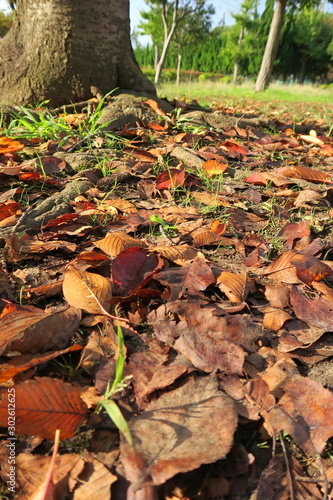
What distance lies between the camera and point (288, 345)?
1052 millimetres

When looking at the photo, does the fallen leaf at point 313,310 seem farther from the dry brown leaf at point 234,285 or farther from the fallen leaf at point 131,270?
the fallen leaf at point 131,270

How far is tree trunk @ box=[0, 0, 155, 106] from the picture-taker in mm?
3316

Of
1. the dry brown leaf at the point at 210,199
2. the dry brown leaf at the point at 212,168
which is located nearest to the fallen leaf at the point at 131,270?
the dry brown leaf at the point at 210,199

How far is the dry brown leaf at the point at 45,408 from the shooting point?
778 millimetres

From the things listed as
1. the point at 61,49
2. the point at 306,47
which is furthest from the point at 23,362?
the point at 306,47

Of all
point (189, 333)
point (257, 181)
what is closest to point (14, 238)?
point (189, 333)

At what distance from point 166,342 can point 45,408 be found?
37 cm

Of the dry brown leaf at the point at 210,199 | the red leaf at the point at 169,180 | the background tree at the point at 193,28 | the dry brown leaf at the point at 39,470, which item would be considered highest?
the background tree at the point at 193,28

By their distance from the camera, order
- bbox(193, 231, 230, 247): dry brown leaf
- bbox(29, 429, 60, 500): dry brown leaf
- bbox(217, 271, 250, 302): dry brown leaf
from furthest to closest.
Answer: bbox(193, 231, 230, 247): dry brown leaf, bbox(217, 271, 250, 302): dry brown leaf, bbox(29, 429, 60, 500): dry brown leaf

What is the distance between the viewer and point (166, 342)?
3.37 feet

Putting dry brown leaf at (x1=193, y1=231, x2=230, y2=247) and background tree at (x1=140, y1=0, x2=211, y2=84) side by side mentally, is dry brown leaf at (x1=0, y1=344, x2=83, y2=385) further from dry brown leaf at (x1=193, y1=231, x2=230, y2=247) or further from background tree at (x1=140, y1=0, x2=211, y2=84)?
background tree at (x1=140, y1=0, x2=211, y2=84)

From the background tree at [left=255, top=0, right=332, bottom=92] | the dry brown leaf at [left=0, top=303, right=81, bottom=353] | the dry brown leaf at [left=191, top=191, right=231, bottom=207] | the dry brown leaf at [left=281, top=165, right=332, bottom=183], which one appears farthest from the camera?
the background tree at [left=255, top=0, right=332, bottom=92]

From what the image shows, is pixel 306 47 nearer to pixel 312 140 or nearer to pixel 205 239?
pixel 312 140

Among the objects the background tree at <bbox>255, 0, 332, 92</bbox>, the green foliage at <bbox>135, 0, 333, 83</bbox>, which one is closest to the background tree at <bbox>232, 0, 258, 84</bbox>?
the green foliage at <bbox>135, 0, 333, 83</bbox>
